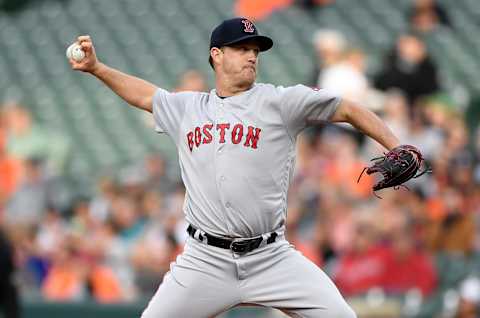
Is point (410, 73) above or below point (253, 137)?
above

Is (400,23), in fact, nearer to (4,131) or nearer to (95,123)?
(95,123)

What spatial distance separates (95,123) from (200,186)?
8463 mm

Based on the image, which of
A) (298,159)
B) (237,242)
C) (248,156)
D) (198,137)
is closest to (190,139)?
(198,137)

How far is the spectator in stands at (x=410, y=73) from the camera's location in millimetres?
10969

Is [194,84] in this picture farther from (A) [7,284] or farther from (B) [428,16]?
(A) [7,284]

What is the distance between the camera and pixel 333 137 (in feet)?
35.0

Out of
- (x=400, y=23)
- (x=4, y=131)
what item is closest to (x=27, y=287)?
(x=4, y=131)

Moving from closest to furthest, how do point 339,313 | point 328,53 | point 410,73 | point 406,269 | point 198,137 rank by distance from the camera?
point 339,313 < point 198,137 < point 406,269 < point 410,73 < point 328,53

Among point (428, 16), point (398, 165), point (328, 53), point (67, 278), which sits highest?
point (428, 16)

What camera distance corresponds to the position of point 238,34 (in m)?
5.45

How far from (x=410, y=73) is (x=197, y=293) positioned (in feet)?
19.9

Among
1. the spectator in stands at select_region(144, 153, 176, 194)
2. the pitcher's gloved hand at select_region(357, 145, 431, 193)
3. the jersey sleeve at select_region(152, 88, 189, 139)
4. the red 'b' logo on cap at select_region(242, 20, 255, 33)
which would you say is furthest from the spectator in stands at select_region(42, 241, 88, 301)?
the pitcher's gloved hand at select_region(357, 145, 431, 193)

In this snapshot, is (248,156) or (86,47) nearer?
(248,156)

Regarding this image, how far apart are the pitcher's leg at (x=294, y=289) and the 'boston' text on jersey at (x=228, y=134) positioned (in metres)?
0.52
